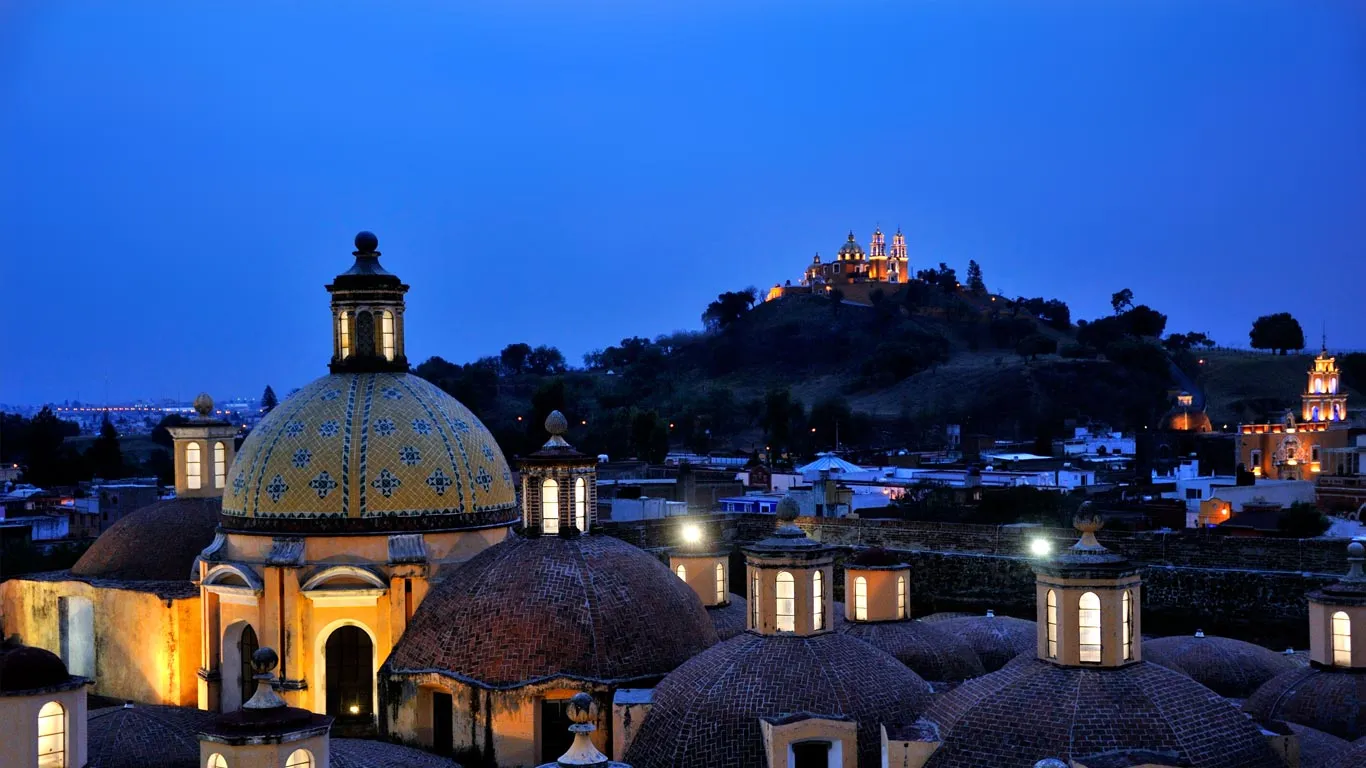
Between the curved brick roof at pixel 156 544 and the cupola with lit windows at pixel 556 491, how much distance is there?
7.83 metres

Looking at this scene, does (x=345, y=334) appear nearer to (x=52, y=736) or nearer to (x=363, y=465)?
(x=363, y=465)

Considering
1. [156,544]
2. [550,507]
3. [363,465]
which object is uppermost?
[363,465]

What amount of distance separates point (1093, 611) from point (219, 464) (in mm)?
19051

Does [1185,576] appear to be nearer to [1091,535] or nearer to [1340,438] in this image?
[1091,535]

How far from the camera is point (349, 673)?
80.9 ft

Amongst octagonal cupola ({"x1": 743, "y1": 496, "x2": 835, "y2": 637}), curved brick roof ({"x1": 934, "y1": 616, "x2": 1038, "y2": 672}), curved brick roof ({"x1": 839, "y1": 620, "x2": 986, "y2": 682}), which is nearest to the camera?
octagonal cupola ({"x1": 743, "y1": 496, "x2": 835, "y2": 637})

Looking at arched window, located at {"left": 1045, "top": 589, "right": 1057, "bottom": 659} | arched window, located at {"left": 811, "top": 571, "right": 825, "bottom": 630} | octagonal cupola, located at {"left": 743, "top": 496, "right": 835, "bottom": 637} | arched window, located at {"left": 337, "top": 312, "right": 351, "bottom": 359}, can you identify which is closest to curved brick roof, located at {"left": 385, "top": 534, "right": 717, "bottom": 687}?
octagonal cupola, located at {"left": 743, "top": 496, "right": 835, "bottom": 637}

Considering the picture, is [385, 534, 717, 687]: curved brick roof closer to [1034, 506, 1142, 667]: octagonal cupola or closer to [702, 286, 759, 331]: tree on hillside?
[1034, 506, 1142, 667]: octagonal cupola

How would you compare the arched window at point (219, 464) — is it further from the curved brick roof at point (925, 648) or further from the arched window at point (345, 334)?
the curved brick roof at point (925, 648)

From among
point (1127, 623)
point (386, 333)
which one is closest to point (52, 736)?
point (386, 333)

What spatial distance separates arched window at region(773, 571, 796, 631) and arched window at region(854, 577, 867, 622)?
25.3ft

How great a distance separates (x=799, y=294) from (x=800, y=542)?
127 m

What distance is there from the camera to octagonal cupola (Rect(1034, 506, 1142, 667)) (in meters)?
17.8

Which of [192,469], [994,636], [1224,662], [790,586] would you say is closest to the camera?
[790,586]
